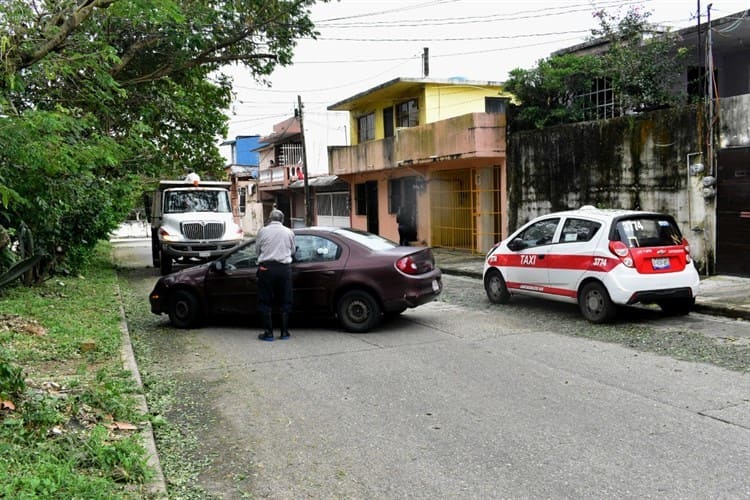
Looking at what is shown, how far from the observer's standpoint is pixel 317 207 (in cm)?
3756

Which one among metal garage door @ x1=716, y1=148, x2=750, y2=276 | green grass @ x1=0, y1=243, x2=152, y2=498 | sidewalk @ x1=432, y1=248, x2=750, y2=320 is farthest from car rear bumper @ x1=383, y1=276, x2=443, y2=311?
metal garage door @ x1=716, y1=148, x2=750, y2=276

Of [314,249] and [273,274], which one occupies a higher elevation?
[314,249]

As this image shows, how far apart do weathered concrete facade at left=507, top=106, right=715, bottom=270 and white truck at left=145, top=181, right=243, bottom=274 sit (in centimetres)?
818

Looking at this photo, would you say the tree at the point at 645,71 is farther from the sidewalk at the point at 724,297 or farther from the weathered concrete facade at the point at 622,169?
the sidewalk at the point at 724,297

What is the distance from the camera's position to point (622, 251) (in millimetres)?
9102

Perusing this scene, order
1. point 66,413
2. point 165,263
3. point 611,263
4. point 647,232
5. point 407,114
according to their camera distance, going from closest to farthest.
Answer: point 66,413
point 611,263
point 647,232
point 165,263
point 407,114

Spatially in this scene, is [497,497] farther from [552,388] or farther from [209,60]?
[209,60]

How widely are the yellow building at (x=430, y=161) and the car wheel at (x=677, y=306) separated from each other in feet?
28.9

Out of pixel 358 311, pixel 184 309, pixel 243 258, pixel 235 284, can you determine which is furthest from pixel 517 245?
pixel 184 309

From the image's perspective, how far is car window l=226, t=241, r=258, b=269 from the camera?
379 inches

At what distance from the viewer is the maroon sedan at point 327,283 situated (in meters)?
8.98

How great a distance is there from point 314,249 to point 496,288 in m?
3.63

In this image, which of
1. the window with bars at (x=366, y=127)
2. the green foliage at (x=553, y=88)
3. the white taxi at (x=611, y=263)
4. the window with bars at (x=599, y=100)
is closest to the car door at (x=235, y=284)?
the white taxi at (x=611, y=263)

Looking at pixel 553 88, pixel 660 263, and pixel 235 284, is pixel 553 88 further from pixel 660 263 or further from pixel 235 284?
pixel 235 284
